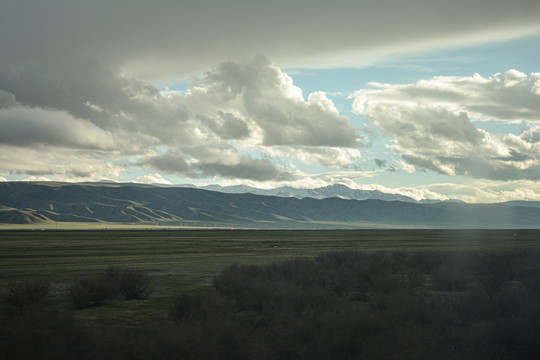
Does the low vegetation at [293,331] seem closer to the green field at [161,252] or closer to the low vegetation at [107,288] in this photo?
the low vegetation at [107,288]

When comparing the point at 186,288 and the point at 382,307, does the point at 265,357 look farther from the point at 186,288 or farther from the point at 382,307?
the point at 186,288

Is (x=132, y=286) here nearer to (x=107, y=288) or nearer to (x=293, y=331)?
(x=107, y=288)

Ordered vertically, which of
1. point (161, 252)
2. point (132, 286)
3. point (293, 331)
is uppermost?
point (293, 331)

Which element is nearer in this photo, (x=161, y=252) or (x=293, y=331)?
(x=293, y=331)

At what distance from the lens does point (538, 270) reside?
2942cm

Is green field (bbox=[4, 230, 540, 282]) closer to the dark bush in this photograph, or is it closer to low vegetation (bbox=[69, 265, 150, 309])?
low vegetation (bbox=[69, 265, 150, 309])

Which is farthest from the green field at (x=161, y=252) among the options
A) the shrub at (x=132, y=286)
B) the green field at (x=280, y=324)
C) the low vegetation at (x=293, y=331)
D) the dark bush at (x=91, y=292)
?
the low vegetation at (x=293, y=331)

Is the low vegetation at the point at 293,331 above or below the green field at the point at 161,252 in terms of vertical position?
above

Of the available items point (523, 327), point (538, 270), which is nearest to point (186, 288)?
point (523, 327)

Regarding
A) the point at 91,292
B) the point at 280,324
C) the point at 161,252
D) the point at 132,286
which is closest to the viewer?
the point at 280,324

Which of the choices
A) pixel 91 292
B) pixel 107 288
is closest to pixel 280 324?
pixel 91 292

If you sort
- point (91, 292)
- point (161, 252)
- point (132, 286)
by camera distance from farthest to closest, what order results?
1. point (161, 252)
2. point (132, 286)
3. point (91, 292)

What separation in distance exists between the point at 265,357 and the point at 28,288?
515 inches

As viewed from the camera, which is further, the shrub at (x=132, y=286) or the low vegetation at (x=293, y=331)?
the shrub at (x=132, y=286)
